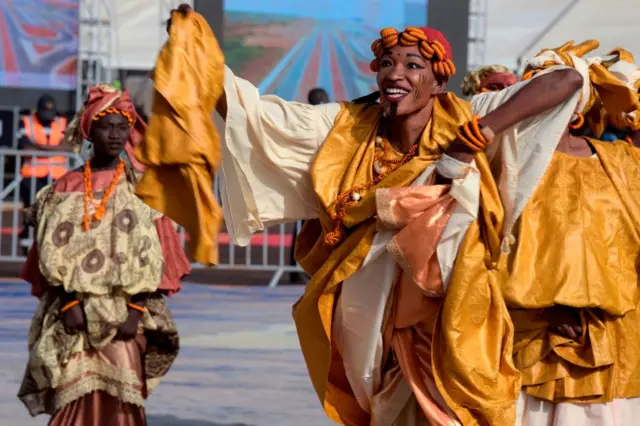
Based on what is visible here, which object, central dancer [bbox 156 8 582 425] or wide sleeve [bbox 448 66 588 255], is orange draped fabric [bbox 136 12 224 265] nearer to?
central dancer [bbox 156 8 582 425]

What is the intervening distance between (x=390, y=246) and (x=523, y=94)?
612 millimetres

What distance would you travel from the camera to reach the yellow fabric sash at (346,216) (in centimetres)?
399

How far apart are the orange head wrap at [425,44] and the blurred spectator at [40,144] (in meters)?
8.15

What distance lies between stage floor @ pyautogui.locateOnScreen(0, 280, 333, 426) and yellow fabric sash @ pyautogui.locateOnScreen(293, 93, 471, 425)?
2.31 m

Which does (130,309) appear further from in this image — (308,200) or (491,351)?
(491,351)

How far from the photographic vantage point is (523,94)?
3.91 m

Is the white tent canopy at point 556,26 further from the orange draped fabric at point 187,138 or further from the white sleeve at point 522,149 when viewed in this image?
the orange draped fabric at point 187,138

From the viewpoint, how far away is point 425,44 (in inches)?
159

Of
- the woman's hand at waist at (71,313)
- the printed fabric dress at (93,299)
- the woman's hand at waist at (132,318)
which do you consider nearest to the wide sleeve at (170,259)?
the printed fabric dress at (93,299)

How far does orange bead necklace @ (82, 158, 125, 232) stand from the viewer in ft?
18.5

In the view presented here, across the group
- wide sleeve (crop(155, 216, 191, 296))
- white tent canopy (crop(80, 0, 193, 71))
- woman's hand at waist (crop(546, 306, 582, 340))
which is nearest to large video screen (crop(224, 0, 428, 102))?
white tent canopy (crop(80, 0, 193, 71))

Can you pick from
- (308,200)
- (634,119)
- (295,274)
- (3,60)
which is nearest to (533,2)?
(295,274)

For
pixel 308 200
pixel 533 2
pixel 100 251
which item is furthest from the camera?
pixel 533 2

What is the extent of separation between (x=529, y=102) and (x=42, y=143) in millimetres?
10193
